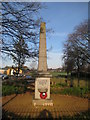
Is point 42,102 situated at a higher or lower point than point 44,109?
higher

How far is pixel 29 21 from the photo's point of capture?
855cm

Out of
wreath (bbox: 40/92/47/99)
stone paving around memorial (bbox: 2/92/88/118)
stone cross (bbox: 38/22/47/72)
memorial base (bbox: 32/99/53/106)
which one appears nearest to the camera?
stone paving around memorial (bbox: 2/92/88/118)

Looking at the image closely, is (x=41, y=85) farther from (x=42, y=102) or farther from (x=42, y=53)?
(x=42, y=53)

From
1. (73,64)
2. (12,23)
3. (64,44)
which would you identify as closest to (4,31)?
(12,23)

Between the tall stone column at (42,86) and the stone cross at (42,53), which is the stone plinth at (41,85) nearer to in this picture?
the tall stone column at (42,86)

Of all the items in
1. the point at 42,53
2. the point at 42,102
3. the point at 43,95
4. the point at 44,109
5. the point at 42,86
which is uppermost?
the point at 42,53

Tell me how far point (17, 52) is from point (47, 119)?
5683 millimetres

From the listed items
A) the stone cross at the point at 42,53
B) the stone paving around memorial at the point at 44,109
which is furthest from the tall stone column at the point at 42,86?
the stone paving around memorial at the point at 44,109

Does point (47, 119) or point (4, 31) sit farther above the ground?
point (4, 31)

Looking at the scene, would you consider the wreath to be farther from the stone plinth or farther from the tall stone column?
the stone plinth

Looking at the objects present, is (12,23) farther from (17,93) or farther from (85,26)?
(85,26)

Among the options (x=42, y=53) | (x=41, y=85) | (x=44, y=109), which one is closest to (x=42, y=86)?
(x=41, y=85)

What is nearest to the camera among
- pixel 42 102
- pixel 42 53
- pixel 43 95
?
pixel 42 102

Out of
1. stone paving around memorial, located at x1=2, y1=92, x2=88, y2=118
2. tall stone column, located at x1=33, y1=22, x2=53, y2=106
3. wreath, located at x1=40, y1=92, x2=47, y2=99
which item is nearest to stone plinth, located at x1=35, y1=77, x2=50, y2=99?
tall stone column, located at x1=33, y1=22, x2=53, y2=106
